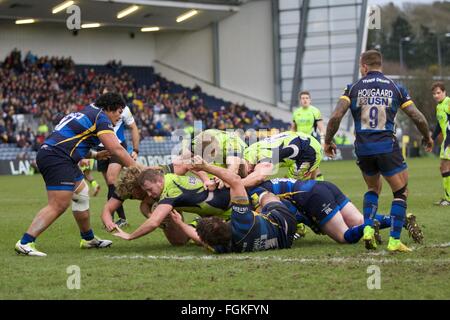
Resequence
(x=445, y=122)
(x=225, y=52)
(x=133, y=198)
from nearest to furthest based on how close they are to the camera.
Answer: (x=133, y=198)
(x=445, y=122)
(x=225, y=52)

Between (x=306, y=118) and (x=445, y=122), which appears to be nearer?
(x=445, y=122)

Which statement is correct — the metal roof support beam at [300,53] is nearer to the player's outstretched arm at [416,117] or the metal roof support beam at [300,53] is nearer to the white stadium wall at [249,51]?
the white stadium wall at [249,51]

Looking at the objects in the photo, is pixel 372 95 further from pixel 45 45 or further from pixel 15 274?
pixel 45 45

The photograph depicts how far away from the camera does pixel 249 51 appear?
56.6 m

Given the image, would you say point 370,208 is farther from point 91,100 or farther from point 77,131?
point 91,100

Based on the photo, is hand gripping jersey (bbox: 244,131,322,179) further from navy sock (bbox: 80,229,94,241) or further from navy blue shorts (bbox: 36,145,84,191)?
navy blue shorts (bbox: 36,145,84,191)

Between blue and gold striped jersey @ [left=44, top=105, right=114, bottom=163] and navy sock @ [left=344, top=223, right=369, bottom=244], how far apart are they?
9.97 ft

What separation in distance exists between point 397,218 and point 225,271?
227cm

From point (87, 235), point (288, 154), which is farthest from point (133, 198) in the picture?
point (288, 154)

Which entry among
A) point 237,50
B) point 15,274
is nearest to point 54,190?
point 15,274

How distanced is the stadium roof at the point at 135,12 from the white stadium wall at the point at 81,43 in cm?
160

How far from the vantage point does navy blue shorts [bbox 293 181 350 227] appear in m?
9.77

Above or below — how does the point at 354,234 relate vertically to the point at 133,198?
below

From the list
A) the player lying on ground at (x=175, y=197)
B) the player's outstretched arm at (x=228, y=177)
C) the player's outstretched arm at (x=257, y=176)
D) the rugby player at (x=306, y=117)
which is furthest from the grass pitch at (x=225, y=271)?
the rugby player at (x=306, y=117)
